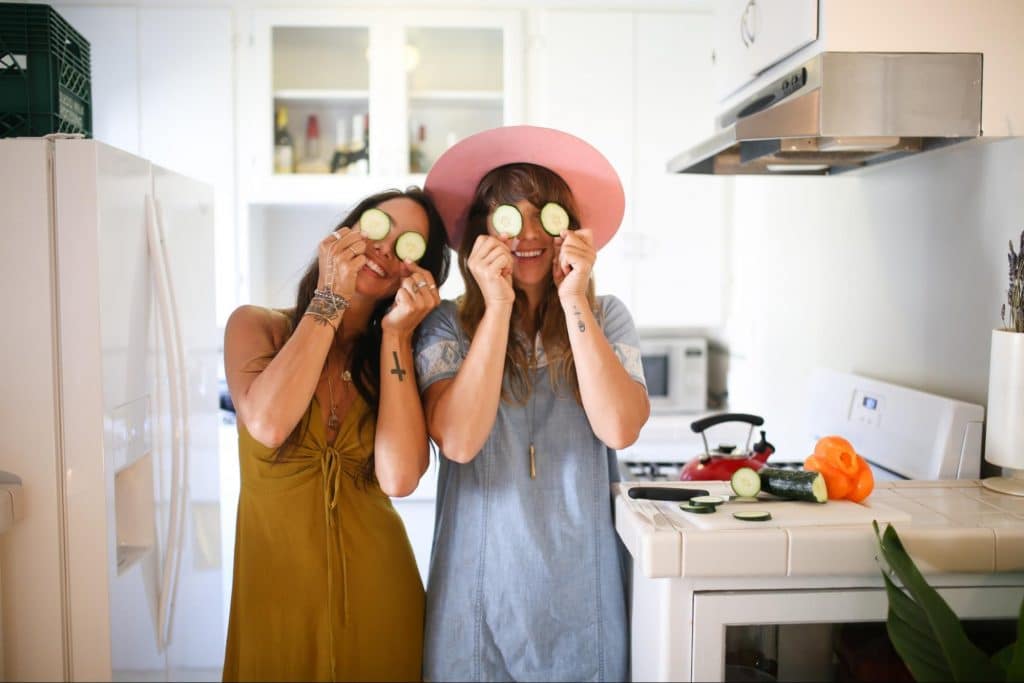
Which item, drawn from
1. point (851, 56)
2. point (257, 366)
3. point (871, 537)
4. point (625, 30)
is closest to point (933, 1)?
point (851, 56)

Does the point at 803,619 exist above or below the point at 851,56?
below

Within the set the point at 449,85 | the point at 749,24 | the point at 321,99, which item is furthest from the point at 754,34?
the point at 321,99

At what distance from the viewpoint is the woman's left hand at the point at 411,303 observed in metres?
1.48

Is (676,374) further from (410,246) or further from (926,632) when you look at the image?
(926,632)

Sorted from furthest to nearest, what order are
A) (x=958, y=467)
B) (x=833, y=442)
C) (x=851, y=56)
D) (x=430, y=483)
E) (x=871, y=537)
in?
1. (x=430, y=483)
2. (x=958, y=467)
3. (x=851, y=56)
4. (x=833, y=442)
5. (x=871, y=537)

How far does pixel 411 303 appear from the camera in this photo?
1479 mm

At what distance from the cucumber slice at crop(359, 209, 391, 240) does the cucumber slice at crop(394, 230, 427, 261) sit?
0.11 ft

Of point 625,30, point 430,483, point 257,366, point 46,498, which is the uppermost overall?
point 625,30

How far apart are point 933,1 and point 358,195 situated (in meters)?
2.35

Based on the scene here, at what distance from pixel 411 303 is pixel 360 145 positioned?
2090 millimetres

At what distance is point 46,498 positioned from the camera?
1.46 meters

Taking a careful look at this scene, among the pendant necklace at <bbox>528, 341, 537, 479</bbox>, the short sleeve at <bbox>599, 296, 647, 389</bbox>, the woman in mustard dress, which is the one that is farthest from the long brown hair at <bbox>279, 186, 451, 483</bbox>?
the short sleeve at <bbox>599, 296, 647, 389</bbox>

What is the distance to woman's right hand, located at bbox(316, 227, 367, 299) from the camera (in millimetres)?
1479

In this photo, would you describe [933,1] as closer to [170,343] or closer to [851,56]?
[851,56]
